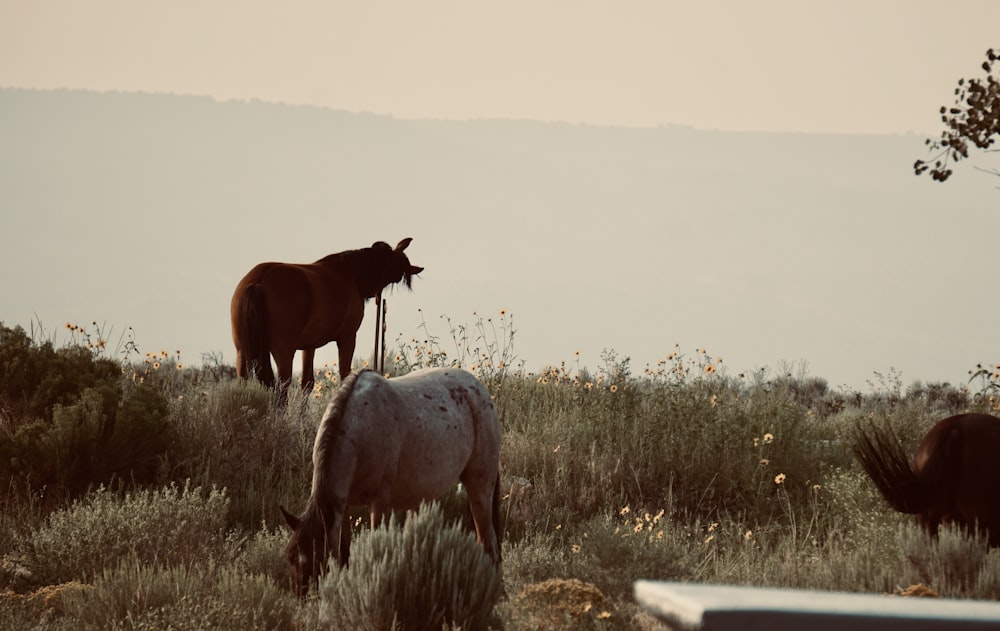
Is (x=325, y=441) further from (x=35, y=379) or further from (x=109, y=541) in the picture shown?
(x=35, y=379)

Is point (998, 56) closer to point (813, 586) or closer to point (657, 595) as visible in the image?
point (813, 586)

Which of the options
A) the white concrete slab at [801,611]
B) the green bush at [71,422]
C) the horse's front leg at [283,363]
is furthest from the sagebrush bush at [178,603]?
the horse's front leg at [283,363]

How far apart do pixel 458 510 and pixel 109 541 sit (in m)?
2.84

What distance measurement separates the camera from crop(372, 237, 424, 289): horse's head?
40.4ft

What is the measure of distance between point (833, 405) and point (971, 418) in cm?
1163

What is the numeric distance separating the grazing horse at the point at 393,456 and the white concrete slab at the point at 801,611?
7.70ft

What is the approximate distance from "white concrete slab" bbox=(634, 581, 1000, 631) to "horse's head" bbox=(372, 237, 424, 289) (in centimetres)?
920

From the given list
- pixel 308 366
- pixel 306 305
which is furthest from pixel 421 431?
pixel 308 366

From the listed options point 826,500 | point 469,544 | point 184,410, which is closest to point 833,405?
point 826,500

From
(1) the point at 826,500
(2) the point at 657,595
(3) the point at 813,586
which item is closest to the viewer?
(2) the point at 657,595

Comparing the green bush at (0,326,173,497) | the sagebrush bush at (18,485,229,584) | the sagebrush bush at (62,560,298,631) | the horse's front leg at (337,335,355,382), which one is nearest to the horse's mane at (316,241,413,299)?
the horse's front leg at (337,335,355,382)

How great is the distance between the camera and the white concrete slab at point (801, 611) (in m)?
3.03

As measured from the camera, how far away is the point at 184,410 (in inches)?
420

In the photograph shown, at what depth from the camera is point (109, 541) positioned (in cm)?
737
